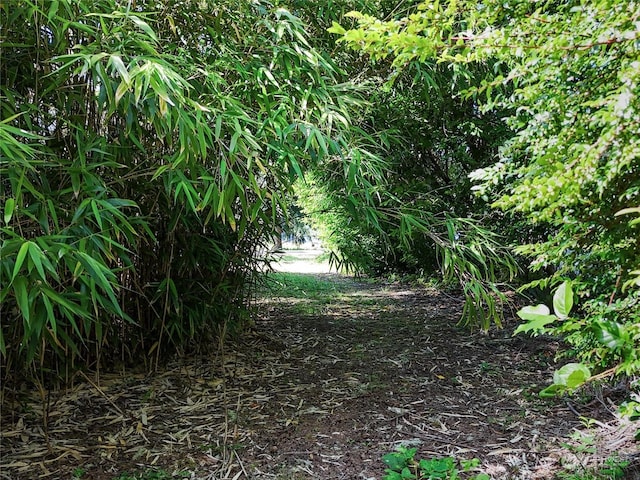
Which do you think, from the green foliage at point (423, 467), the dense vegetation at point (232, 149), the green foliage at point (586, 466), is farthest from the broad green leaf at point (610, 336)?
the green foliage at point (586, 466)

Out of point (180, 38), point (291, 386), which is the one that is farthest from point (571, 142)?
point (291, 386)

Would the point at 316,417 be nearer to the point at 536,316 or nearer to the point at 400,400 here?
the point at 400,400

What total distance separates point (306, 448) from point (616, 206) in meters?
1.37

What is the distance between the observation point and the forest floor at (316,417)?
5.57 feet

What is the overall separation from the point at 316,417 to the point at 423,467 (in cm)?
59

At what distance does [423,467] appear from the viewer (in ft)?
5.23

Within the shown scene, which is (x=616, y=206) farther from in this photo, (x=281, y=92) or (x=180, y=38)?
(x=180, y=38)

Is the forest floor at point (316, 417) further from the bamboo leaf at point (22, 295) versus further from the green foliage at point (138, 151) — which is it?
the bamboo leaf at point (22, 295)

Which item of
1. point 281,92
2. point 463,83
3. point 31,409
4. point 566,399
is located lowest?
point 566,399

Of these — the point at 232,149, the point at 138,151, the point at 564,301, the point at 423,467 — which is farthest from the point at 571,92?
the point at 138,151

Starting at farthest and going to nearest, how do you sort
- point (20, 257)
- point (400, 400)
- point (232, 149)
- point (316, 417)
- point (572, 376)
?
point (400, 400) < point (316, 417) < point (232, 149) < point (20, 257) < point (572, 376)

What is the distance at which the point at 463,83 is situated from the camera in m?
2.56

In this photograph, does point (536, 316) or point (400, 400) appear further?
point (400, 400)

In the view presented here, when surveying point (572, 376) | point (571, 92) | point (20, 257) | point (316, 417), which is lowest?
point (316, 417)
